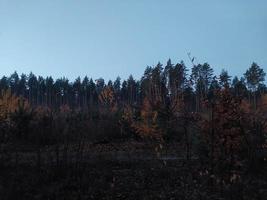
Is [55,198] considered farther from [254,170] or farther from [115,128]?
[115,128]

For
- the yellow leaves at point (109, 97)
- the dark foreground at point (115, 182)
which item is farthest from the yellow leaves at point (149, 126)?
the yellow leaves at point (109, 97)

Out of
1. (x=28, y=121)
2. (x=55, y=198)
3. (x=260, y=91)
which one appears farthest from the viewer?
(x=260, y=91)

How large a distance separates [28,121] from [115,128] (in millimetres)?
8338

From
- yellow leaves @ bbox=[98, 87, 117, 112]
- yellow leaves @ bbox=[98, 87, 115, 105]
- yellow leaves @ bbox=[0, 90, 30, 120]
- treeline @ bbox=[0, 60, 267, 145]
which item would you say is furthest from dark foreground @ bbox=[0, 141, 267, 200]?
yellow leaves @ bbox=[98, 87, 115, 105]

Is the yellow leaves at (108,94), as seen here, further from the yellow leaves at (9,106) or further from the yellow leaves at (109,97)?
the yellow leaves at (9,106)

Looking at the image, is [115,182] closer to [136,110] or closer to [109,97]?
[136,110]

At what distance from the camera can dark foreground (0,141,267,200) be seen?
51.5ft

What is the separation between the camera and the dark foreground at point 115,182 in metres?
15.7

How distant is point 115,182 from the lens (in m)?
17.5

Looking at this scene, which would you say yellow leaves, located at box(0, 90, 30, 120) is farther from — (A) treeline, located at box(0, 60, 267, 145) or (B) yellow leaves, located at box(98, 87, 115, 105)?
(B) yellow leaves, located at box(98, 87, 115, 105)

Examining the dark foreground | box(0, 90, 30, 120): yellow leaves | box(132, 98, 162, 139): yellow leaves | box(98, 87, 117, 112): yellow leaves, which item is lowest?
the dark foreground

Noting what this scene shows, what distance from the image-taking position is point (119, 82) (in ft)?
460

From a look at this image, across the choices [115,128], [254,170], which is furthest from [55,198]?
[115,128]

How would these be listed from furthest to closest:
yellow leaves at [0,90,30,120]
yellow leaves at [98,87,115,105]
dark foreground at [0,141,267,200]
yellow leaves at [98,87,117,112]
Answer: yellow leaves at [98,87,115,105], yellow leaves at [98,87,117,112], yellow leaves at [0,90,30,120], dark foreground at [0,141,267,200]
